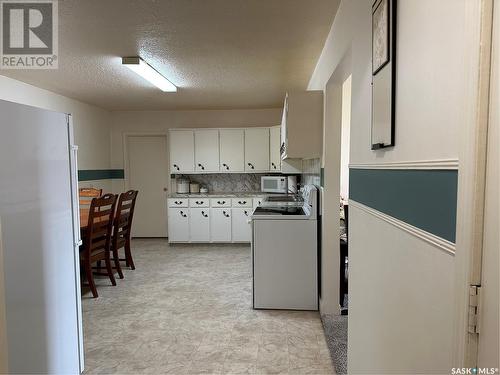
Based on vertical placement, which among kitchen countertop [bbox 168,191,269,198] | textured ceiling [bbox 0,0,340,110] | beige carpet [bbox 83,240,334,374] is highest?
textured ceiling [bbox 0,0,340,110]

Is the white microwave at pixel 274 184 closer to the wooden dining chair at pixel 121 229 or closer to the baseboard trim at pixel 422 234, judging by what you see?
the wooden dining chair at pixel 121 229

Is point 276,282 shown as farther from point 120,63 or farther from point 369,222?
point 120,63

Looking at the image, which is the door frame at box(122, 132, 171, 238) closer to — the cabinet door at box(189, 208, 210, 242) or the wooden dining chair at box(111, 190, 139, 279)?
the cabinet door at box(189, 208, 210, 242)

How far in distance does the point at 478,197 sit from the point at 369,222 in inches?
32.6

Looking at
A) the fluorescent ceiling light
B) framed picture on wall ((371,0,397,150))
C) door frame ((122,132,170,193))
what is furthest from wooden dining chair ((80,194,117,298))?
framed picture on wall ((371,0,397,150))

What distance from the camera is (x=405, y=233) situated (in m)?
1.10

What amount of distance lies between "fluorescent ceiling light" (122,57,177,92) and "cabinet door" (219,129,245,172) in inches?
62.0

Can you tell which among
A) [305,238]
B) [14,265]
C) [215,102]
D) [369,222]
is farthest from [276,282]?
[215,102]

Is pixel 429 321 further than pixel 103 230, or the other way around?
pixel 103 230

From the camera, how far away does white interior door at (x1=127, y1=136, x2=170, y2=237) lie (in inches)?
246

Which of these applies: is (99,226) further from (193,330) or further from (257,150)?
(257,150)

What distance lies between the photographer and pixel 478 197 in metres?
0.73

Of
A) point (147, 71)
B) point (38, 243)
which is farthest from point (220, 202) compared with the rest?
point (38, 243)

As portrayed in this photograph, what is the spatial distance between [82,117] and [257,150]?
285 cm
